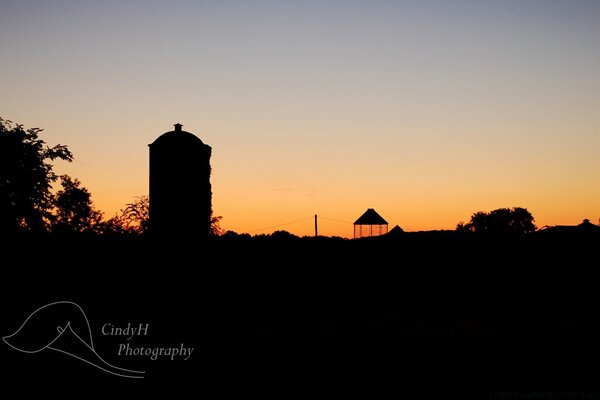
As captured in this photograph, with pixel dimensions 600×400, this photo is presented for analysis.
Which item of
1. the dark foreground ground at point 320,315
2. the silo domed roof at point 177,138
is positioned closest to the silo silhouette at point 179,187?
the silo domed roof at point 177,138

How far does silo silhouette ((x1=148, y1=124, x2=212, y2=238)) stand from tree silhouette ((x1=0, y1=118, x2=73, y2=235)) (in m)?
19.6

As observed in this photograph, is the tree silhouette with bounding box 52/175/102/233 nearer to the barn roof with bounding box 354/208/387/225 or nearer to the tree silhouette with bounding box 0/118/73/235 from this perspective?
the tree silhouette with bounding box 0/118/73/235

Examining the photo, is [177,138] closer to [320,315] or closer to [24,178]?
[320,315]

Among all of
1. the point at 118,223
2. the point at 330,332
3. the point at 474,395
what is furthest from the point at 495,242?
the point at 118,223

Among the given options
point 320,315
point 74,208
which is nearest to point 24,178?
point 74,208

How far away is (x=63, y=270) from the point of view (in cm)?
1950

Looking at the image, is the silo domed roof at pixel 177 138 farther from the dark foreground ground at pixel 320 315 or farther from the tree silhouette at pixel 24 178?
the tree silhouette at pixel 24 178

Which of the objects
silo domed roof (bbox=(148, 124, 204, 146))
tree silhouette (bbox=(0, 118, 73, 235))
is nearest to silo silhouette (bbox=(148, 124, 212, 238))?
silo domed roof (bbox=(148, 124, 204, 146))

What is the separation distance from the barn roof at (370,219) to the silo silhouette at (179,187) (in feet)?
78.1

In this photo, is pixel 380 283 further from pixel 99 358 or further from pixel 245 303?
pixel 99 358

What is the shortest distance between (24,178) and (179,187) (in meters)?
22.1

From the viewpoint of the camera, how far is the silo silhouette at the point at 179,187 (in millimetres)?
23172

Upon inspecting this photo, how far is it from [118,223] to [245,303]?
42716 mm

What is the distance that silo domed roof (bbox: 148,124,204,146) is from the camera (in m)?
24.8
